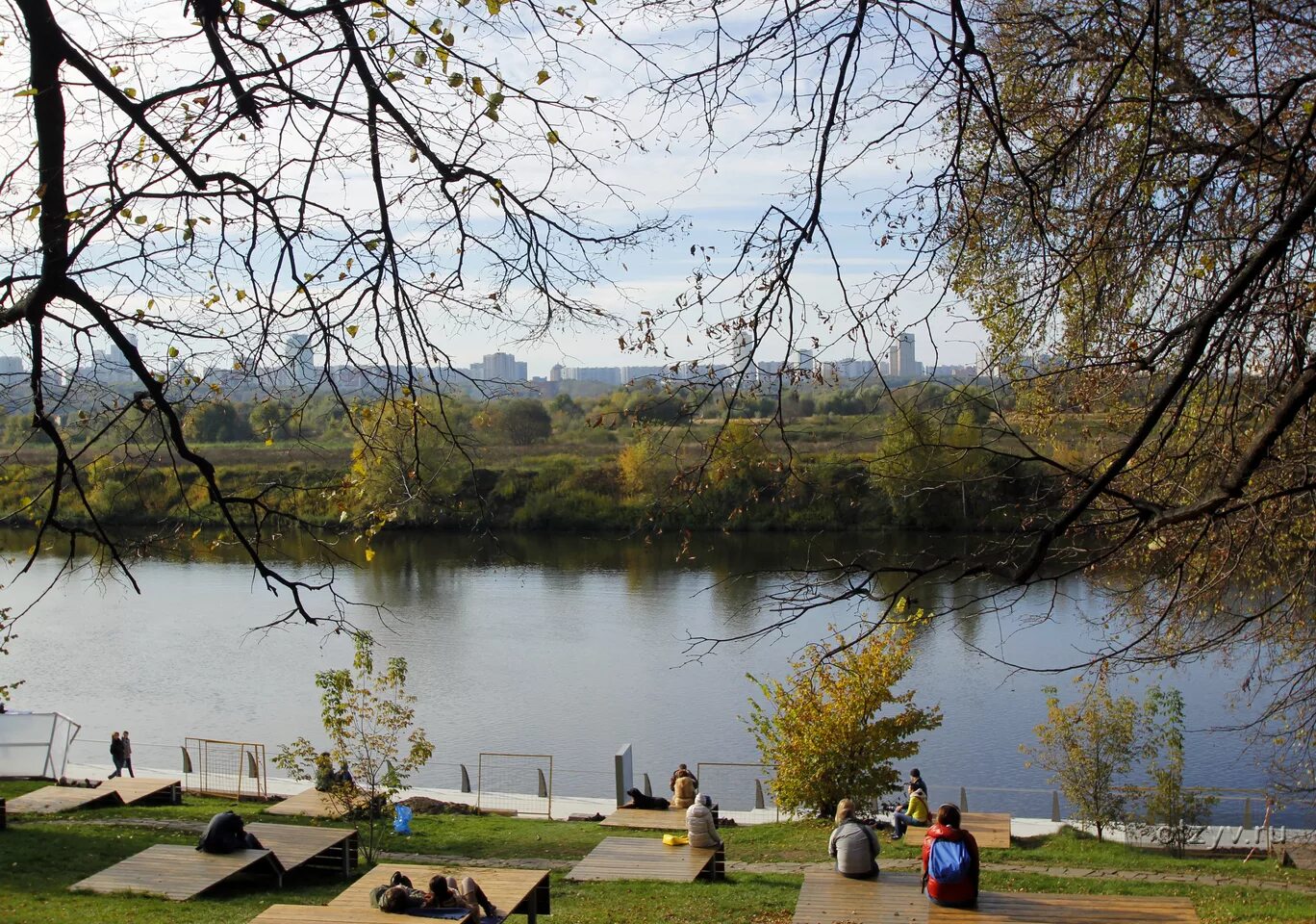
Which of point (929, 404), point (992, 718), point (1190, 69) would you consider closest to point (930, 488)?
point (929, 404)

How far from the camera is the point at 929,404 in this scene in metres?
5.69

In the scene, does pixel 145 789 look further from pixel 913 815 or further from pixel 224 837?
pixel 913 815

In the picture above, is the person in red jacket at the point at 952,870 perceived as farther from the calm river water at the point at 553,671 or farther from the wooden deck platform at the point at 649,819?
the calm river water at the point at 553,671

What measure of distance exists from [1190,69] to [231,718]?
68.1 ft

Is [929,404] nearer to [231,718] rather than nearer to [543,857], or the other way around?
[543,857]

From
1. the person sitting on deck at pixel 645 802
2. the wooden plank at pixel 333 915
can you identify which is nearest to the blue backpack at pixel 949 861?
the wooden plank at pixel 333 915

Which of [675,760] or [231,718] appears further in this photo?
[231,718]

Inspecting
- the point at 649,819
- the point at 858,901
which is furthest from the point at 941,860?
the point at 649,819

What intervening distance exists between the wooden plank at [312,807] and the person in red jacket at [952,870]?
8.48 metres

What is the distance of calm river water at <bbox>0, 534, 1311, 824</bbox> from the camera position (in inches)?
797

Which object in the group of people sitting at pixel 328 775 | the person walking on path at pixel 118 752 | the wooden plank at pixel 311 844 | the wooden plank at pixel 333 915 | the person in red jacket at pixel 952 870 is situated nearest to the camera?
the wooden plank at pixel 333 915

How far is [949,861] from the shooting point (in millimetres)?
8484

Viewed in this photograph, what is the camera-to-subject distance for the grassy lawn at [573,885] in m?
9.75

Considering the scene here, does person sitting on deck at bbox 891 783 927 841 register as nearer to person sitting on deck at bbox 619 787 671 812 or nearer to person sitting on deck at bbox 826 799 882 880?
person sitting on deck at bbox 619 787 671 812
